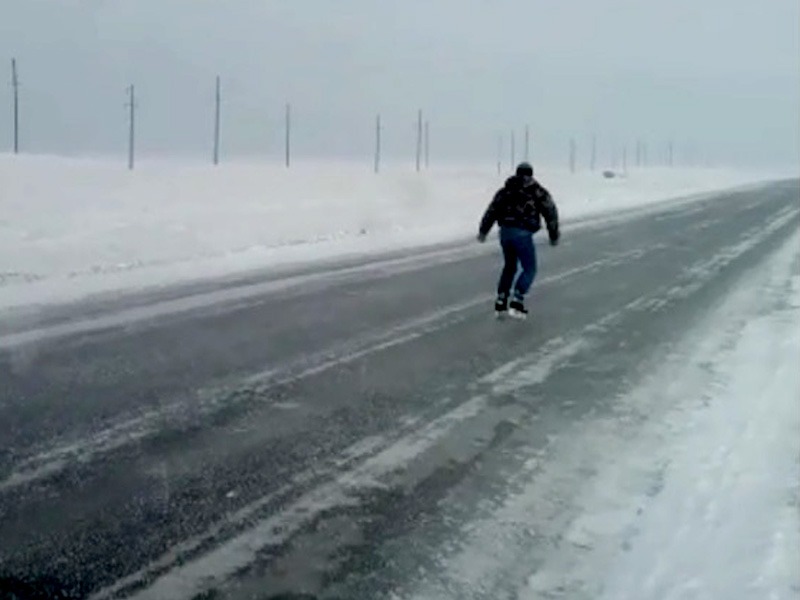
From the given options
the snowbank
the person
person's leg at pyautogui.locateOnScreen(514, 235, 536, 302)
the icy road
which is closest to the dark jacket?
the person

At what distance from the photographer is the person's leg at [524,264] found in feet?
36.7

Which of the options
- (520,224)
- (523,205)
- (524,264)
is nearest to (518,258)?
(524,264)

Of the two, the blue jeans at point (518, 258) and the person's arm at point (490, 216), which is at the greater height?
the person's arm at point (490, 216)

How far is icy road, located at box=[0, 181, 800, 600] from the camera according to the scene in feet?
13.0

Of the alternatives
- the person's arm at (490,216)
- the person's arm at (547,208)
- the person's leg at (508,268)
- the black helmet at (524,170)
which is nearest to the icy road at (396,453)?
the person's leg at (508,268)

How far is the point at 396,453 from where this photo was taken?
5488 mm

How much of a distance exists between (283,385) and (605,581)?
3.68 meters

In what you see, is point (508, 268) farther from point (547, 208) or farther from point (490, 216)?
point (547, 208)

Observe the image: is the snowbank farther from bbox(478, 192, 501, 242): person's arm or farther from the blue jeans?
the blue jeans

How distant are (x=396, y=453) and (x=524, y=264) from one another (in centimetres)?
615

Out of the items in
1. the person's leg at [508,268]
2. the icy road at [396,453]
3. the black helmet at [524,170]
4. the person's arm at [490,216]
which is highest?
the black helmet at [524,170]

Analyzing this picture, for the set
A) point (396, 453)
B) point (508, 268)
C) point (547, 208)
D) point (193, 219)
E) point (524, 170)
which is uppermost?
point (524, 170)

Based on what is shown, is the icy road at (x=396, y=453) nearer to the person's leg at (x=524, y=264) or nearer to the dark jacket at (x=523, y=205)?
the person's leg at (x=524, y=264)

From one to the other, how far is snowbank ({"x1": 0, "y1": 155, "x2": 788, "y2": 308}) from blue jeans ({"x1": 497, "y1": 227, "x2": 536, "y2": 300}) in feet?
17.0
